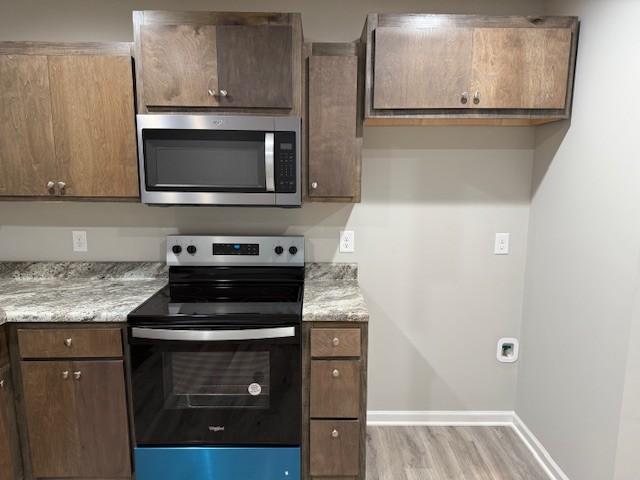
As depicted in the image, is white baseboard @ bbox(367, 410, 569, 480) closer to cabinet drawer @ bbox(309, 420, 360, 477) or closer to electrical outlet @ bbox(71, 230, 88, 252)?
cabinet drawer @ bbox(309, 420, 360, 477)

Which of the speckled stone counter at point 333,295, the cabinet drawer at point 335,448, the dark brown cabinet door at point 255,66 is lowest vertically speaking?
the cabinet drawer at point 335,448

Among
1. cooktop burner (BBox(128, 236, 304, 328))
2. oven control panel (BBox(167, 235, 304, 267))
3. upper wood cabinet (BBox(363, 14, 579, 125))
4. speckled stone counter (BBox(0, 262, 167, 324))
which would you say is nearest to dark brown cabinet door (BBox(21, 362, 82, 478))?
speckled stone counter (BBox(0, 262, 167, 324))

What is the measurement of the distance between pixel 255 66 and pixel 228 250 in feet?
3.01

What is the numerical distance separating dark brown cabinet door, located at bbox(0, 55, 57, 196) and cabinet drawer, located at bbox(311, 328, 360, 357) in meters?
1.43

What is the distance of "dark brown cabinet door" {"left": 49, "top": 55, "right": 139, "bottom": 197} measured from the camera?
1735 mm

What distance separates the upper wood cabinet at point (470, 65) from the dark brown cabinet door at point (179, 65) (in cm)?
70

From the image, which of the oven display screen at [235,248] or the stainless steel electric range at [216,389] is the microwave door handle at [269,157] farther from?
the stainless steel electric range at [216,389]

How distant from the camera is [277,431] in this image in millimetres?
1678

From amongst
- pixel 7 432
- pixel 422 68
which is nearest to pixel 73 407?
pixel 7 432

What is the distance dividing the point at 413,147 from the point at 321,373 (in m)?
1.27

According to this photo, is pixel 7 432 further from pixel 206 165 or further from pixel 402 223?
pixel 402 223

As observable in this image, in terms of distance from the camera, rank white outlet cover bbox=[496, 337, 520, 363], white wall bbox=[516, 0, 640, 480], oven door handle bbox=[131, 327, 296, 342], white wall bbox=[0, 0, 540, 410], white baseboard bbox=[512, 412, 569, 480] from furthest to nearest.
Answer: white outlet cover bbox=[496, 337, 520, 363]
white wall bbox=[0, 0, 540, 410]
white baseboard bbox=[512, 412, 569, 480]
oven door handle bbox=[131, 327, 296, 342]
white wall bbox=[516, 0, 640, 480]

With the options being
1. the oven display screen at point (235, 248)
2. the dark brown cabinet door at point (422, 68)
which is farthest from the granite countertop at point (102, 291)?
the dark brown cabinet door at point (422, 68)

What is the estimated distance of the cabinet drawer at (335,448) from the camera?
169cm
